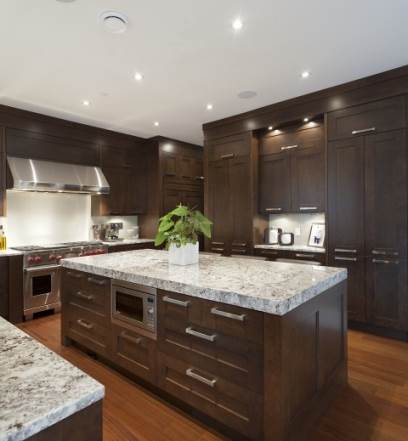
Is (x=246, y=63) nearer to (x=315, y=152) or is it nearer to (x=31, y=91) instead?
(x=315, y=152)

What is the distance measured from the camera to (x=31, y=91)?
3.67 m

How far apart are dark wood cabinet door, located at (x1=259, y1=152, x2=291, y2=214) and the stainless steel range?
2.94 m

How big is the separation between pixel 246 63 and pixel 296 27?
26.3 inches

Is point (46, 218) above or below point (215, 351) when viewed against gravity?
above

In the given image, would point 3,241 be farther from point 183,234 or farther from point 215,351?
point 215,351

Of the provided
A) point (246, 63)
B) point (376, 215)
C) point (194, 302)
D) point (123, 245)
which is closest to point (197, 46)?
point (246, 63)

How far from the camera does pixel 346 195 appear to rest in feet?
11.9

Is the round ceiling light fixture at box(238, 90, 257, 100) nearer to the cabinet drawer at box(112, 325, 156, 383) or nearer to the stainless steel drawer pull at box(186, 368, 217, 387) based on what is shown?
the cabinet drawer at box(112, 325, 156, 383)

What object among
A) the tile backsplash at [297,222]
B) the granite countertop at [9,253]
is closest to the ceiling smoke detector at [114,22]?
the granite countertop at [9,253]

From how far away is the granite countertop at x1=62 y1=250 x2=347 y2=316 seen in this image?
1.60 metres

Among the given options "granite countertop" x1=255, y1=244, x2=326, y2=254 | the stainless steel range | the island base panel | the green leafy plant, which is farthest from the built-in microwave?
"granite countertop" x1=255, y1=244, x2=326, y2=254

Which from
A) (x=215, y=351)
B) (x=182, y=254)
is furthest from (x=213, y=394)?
(x=182, y=254)

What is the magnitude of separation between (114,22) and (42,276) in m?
3.25

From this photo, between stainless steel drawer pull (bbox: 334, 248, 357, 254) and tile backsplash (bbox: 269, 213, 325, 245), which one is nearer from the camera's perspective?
stainless steel drawer pull (bbox: 334, 248, 357, 254)
